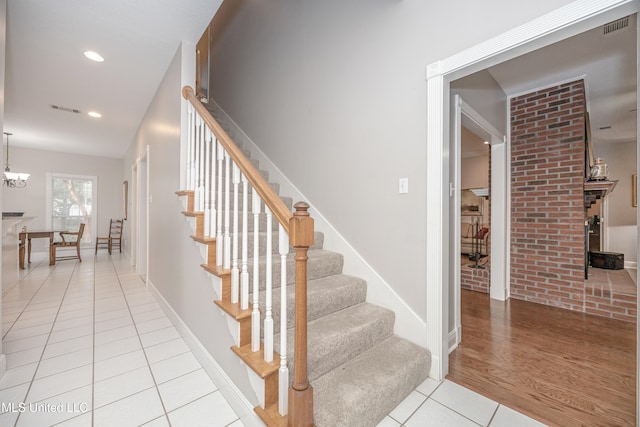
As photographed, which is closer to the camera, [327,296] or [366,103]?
[327,296]

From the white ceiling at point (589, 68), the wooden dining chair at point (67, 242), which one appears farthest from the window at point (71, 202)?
the white ceiling at point (589, 68)

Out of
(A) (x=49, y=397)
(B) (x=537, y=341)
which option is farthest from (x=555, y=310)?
(A) (x=49, y=397)

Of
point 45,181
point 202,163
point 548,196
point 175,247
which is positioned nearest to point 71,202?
point 45,181

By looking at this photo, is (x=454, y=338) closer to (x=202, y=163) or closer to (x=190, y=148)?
(x=202, y=163)

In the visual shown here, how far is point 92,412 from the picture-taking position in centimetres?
150

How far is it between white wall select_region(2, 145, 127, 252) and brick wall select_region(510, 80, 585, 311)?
9.20 meters

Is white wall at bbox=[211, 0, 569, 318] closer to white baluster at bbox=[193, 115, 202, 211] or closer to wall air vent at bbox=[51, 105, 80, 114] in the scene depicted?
white baluster at bbox=[193, 115, 202, 211]

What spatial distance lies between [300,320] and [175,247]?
197 cm

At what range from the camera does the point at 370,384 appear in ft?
4.70

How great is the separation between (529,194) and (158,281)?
4.65m

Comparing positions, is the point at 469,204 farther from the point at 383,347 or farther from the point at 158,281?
the point at 158,281

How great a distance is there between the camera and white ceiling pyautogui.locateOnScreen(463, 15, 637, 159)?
8.06 ft

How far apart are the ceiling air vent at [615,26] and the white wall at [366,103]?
62.5 inches

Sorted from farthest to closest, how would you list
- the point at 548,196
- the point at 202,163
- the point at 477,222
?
the point at 477,222
the point at 548,196
the point at 202,163
